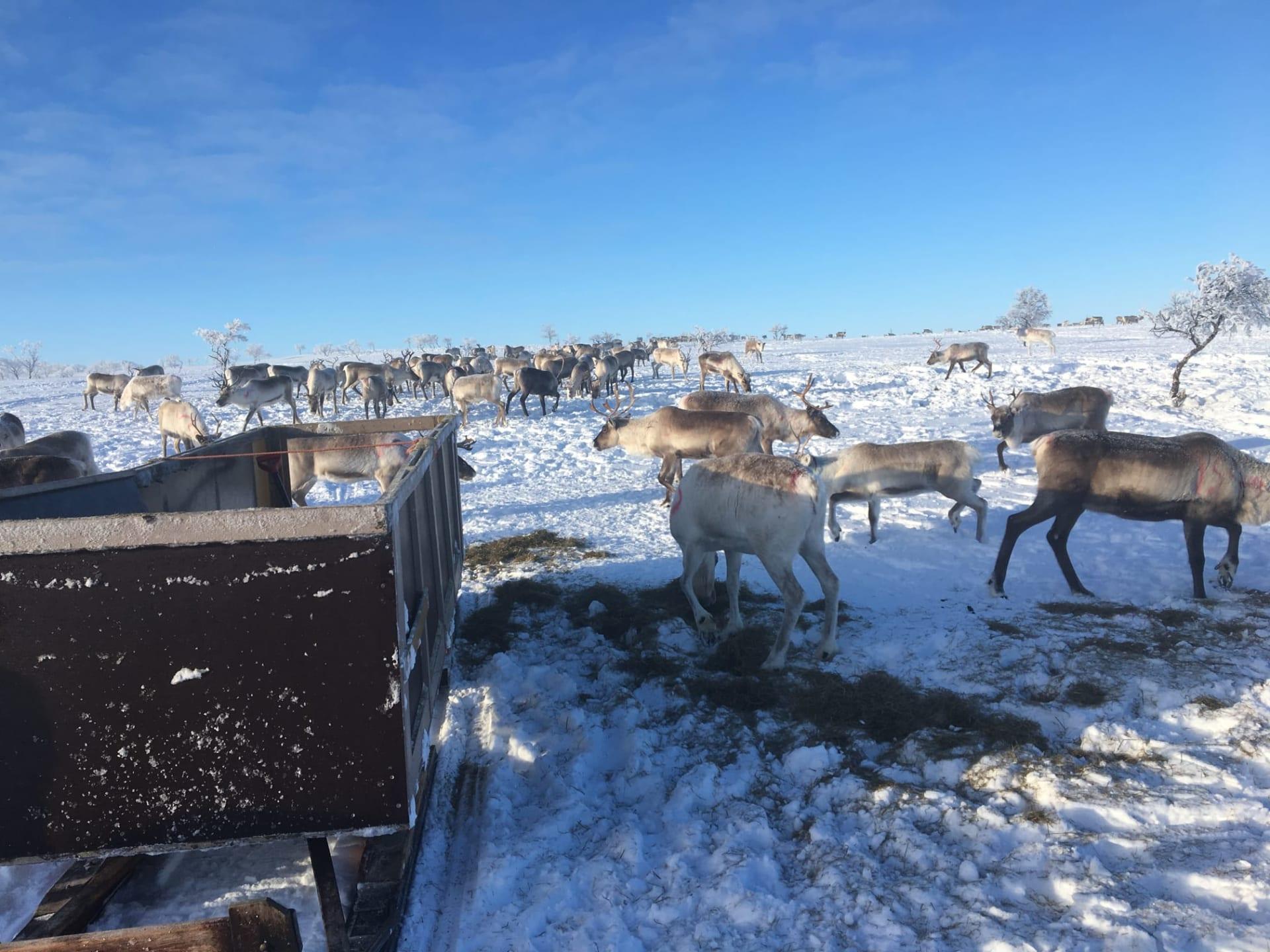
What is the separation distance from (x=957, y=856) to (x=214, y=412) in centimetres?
2507

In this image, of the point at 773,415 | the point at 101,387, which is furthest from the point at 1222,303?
the point at 101,387

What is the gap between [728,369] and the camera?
24219 mm

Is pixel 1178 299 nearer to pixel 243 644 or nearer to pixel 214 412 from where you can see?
pixel 243 644

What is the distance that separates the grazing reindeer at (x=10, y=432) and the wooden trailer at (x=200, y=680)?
1648cm

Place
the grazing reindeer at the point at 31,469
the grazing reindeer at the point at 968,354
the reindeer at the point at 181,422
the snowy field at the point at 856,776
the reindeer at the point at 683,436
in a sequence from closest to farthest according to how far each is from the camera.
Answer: the snowy field at the point at 856,776
the grazing reindeer at the point at 31,469
the reindeer at the point at 683,436
the reindeer at the point at 181,422
the grazing reindeer at the point at 968,354

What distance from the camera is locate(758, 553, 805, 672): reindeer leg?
17.8 feet

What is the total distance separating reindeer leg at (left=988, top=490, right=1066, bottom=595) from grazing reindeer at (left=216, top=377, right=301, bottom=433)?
715 inches

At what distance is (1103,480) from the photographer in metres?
6.79

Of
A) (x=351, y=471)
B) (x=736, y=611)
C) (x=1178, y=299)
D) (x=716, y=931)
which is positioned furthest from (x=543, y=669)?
(x=1178, y=299)

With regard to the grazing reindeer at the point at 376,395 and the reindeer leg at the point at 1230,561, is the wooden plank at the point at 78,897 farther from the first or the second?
the grazing reindeer at the point at 376,395

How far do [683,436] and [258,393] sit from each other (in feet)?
48.8

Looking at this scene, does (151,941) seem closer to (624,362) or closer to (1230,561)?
(1230,561)

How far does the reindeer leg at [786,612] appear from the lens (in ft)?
17.8

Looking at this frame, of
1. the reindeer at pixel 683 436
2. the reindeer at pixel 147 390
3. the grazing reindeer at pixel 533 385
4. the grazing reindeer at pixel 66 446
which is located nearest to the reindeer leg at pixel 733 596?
the reindeer at pixel 683 436
